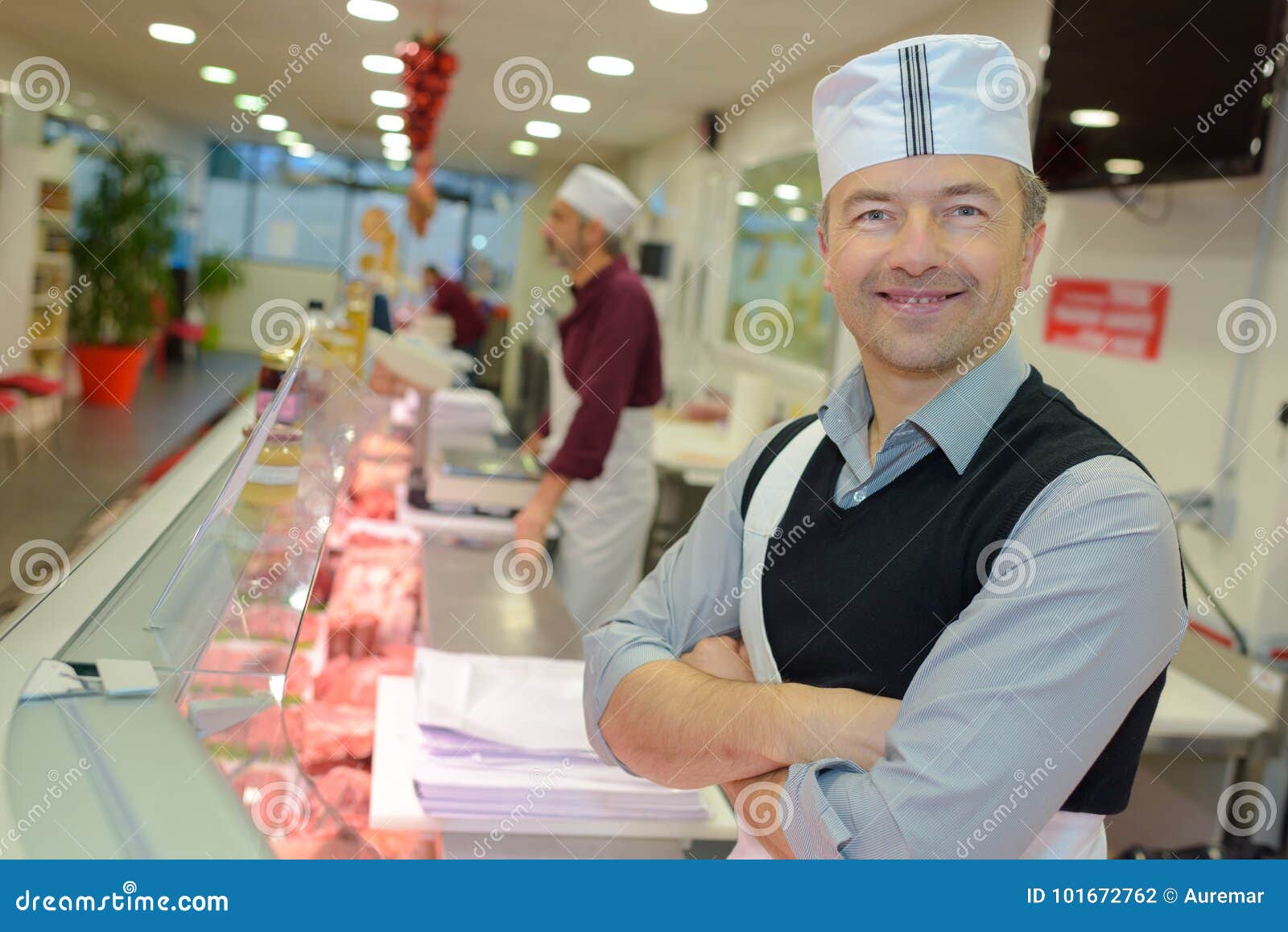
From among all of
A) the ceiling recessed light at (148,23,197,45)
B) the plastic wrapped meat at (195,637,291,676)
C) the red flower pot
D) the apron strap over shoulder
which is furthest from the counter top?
the red flower pot

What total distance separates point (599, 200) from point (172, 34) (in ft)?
22.5

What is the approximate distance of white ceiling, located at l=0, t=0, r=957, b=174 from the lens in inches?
209

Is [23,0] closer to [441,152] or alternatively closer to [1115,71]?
[441,152]

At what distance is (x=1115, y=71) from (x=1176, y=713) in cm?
178

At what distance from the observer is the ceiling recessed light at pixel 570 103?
830 centimetres

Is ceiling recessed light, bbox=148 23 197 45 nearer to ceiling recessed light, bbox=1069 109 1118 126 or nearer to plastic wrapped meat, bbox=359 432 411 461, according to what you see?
plastic wrapped meat, bbox=359 432 411 461

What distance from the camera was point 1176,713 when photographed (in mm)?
2326

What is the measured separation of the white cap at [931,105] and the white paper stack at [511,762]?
2.54 feet

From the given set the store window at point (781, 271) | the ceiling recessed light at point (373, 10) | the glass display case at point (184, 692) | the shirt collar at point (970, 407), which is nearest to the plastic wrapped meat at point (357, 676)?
the glass display case at point (184, 692)

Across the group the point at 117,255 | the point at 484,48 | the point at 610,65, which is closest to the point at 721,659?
the point at 610,65

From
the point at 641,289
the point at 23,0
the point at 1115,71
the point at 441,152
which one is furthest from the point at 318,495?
the point at 441,152

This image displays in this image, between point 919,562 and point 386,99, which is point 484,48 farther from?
Result: point 919,562

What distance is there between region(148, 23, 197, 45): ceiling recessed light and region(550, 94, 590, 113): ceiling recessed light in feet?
8.86

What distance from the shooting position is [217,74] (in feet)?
34.7
